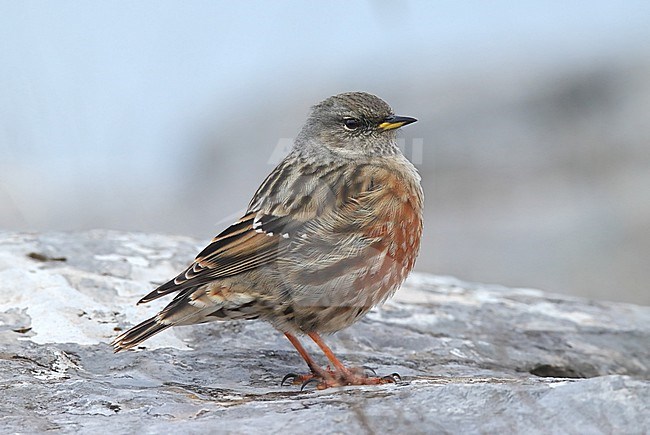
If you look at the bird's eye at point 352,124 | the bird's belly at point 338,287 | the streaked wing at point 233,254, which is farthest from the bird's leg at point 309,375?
the bird's eye at point 352,124

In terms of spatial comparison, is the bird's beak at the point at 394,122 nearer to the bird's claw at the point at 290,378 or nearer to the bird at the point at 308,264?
the bird at the point at 308,264

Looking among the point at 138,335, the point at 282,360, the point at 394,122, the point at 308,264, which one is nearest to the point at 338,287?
the point at 308,264

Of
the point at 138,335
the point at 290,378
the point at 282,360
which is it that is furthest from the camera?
the point at 282,360

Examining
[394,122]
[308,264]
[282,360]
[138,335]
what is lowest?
[282,360]

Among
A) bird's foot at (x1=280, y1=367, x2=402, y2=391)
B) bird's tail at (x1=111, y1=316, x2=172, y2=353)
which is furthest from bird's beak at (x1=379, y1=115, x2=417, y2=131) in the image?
bird's tail at (x1=111, y1=316, x2=172, y2=353)

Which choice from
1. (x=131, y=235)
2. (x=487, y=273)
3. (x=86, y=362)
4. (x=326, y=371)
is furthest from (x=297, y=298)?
(x=487, y=273)

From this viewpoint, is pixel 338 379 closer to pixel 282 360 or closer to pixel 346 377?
pixel 346 377
